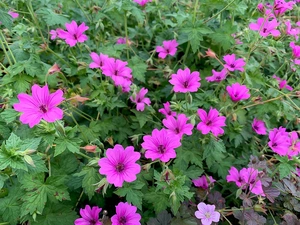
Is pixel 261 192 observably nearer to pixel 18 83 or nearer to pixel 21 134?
pixel 21 134

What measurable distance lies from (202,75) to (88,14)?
94cm

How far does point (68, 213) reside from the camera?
1.77 meters

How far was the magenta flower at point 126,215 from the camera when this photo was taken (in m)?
1.65

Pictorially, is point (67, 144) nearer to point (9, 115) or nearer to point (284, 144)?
point (9, 115)

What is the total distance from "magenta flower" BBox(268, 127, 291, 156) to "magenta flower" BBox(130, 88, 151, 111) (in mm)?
748

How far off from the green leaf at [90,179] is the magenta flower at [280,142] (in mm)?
1000

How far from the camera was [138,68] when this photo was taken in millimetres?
2266

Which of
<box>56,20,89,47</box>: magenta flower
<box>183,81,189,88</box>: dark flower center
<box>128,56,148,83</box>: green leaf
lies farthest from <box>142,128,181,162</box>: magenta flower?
<box>56,20,89,47</box>: magenta flower

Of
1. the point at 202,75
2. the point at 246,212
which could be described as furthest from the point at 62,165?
the point at 202,75

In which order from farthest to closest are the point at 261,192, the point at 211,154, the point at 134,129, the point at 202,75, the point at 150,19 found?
1. the point at 150,19
2. the point at 202,75
3. the point at 134,129
4. the point at 211,154
5. the point at 261,192

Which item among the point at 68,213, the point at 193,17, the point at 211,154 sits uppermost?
the point at 193,17

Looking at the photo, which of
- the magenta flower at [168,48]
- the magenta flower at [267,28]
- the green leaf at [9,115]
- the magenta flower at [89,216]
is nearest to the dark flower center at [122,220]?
the magenta flower at [89,216]

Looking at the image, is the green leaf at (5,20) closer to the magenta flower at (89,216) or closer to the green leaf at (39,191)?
the green leaf at (39,191)

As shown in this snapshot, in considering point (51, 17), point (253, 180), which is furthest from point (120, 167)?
point (51, 17)
